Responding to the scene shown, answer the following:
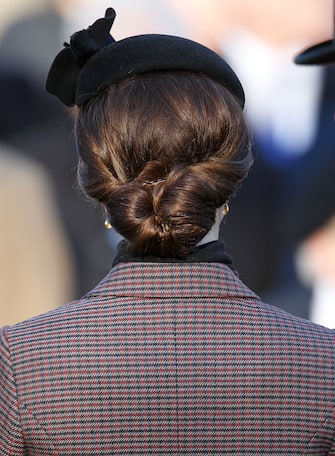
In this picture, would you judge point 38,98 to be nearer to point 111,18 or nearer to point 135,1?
point 135,1

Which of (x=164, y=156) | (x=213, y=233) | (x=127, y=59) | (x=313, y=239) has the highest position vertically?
(x=127, y=59)

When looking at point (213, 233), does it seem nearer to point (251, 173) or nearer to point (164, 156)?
point (164, 156)

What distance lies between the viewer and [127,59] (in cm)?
131

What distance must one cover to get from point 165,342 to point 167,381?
0.06m

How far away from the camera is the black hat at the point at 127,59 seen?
4.22 feet

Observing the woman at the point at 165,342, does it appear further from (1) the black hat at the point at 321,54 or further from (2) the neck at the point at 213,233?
(1) the black hat at the point at 321,54

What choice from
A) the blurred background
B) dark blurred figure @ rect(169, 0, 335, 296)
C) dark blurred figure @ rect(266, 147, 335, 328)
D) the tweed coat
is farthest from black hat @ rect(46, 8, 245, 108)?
dark blurred figure @ rect(266, 147, 335, 328)

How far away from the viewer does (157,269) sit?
1.30 meters

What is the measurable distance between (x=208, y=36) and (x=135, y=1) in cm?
32

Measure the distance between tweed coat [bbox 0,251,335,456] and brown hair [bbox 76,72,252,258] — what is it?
11 cm

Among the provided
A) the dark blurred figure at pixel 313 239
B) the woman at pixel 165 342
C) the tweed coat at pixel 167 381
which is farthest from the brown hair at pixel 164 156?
the dark blurred figure at pixel 313 239

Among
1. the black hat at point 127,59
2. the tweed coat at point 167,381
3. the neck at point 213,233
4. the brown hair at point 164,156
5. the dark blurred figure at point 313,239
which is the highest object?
the black hat at point 127,59

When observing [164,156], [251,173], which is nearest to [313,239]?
[251,173]

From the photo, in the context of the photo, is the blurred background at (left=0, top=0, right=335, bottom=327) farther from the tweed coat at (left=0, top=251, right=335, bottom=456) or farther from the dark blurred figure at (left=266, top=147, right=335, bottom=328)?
the tweed coat at (left=0, top=251, right=335, bottom=456)
